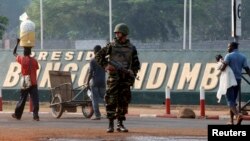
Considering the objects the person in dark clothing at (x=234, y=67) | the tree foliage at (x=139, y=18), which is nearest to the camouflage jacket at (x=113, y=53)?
the person in dark clothing at (x=234, y=67)

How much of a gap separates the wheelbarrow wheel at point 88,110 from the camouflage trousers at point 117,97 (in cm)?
763

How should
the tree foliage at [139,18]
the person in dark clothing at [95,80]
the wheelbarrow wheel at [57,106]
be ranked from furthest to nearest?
the tree foliage at [139,18], the wheelbarrow wheel at [57,106], the person in dark clothing at [95,80]

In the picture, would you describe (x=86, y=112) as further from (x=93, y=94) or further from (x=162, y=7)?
(x=162, y=7)

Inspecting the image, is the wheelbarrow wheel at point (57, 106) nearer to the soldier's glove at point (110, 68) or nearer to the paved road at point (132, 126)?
the paved road at point (132, 126)

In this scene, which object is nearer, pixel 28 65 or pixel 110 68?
pixel 110 68

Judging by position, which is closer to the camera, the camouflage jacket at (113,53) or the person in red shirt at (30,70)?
the camouflage jacket at (113,53)

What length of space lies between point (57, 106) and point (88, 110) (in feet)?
2.81

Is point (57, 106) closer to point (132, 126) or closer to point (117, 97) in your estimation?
point (132, 126)

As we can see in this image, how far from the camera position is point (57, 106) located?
25828 millimetres

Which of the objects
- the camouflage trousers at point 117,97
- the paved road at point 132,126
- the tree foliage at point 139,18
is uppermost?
the tree foliage at point 139,18

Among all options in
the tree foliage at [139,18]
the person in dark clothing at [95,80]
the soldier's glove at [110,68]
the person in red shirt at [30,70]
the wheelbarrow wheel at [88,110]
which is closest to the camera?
the soldier's glove at [110,68]

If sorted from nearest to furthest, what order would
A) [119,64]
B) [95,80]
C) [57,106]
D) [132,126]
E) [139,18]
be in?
[119,64]
[132,126]
[95,80]
[57,106]
[139,18]

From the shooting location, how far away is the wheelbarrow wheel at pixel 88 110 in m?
25.3

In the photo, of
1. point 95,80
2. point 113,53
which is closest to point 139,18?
point 95,80
